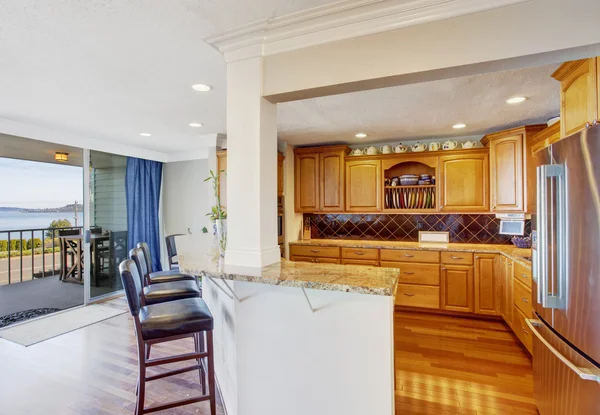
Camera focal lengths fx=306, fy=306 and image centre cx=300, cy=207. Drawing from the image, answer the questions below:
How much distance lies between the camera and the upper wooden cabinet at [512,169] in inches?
134

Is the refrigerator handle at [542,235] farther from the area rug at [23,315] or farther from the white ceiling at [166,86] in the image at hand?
the area rug at [23,315]

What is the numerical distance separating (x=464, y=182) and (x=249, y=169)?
3.21 meters

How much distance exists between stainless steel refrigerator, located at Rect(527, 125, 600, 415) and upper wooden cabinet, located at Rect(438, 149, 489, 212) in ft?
7.12

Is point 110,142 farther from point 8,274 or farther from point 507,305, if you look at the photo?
point 507,305

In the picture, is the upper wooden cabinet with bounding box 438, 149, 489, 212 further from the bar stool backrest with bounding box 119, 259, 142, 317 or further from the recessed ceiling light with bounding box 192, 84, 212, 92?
the bar stool backrest with bounding box 119, 259, 142, 317

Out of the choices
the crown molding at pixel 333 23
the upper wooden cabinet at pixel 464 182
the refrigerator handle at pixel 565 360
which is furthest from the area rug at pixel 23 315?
the upper wooden cabinet at pixel 464 182

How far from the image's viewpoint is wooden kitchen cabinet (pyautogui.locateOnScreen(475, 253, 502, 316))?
3.59m

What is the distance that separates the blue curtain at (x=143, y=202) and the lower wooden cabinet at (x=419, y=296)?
4.08m

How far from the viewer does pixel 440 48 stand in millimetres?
1455

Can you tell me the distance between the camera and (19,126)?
3.47 m

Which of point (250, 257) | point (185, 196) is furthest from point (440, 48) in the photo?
point (185, 196)

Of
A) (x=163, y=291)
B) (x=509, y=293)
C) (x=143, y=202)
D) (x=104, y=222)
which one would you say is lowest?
(x=509, y=293)

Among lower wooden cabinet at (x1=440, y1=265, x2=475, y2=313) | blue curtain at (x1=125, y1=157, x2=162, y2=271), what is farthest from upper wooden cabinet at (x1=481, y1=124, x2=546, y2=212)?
blue curtain at (x1=125, y1=157, x2=162, y2=271)

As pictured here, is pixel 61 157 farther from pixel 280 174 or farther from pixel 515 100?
pixel 515 100
